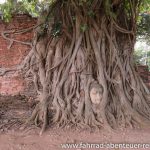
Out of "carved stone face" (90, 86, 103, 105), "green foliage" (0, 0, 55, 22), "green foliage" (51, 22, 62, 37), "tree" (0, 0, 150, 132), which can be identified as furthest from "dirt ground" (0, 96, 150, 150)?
"green foliage" (0, 0, 55, 22)

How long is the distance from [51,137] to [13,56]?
2.59 m

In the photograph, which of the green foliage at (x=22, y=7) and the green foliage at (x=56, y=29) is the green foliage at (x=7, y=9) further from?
the green foliage at (x=56, y=29)

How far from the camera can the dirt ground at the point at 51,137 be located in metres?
3.79

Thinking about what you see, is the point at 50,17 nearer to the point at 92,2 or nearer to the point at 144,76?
the point at 92,2

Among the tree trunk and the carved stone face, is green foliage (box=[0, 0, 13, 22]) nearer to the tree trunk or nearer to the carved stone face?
the tree trunk

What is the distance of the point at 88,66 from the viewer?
5.28 meters

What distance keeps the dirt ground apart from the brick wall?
1097 millimetres

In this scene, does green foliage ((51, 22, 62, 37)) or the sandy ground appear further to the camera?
green foliage ((51, 22, 62, 37))

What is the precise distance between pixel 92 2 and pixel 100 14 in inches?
13.2

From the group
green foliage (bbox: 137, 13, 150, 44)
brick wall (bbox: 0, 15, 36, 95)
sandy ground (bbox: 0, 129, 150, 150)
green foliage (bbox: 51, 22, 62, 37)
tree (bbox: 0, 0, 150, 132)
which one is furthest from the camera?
green foliage (bbox: 137, 13, 150, 44)

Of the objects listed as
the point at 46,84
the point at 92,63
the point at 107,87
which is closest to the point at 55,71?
the point at 46,84

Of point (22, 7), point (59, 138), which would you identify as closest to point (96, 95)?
point (59, 138)

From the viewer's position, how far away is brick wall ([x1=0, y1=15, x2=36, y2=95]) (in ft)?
19.7

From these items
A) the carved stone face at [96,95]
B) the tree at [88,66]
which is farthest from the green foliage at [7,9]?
the carved stone face at [96,95]
